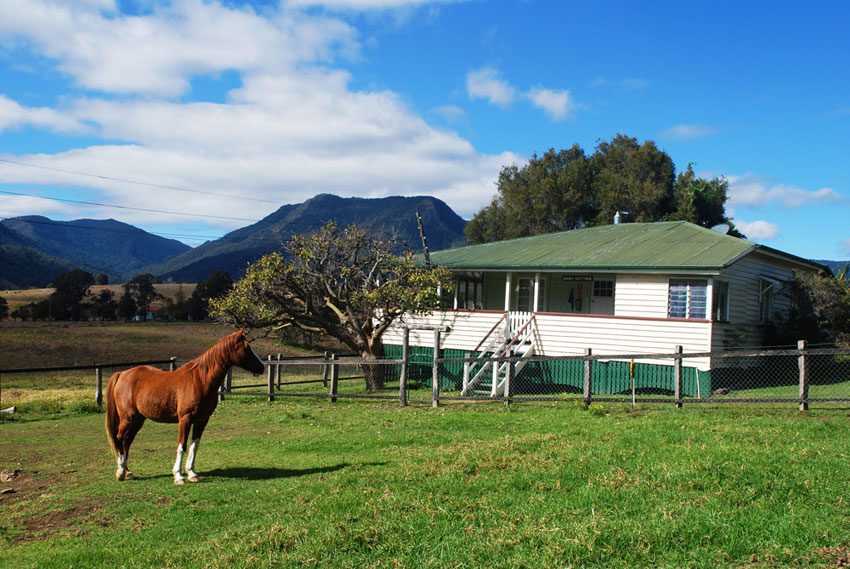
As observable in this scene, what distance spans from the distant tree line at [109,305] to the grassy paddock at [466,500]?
50801mm

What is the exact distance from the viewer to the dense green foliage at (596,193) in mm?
51906

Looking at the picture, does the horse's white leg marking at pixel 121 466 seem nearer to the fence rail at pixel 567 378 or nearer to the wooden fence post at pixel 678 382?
the fence rail at pixel 567 378

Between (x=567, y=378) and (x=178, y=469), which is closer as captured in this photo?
(x=178, y=469)

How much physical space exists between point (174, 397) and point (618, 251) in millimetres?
18363

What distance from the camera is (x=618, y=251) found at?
24.9 meters

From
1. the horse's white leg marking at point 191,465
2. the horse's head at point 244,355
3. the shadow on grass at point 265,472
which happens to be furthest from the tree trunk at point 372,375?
the horse's white leg marking at point 191,465

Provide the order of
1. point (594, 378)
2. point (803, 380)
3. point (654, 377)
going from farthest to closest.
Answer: point (594, 378) → point (654, 377) → point (803, 380)

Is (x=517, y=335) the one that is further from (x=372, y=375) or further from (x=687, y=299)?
(x=687, y=299)

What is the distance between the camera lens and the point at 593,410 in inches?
605

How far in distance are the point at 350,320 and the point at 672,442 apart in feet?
52.8

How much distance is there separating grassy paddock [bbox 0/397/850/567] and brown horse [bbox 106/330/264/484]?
0.65 m

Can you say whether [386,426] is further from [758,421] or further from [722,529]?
[722,529]

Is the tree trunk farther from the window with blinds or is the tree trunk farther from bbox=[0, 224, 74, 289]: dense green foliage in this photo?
bbox=[0, 224, 74, 289]: dense green foliage

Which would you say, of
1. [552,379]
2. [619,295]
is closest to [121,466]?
[552,379]
